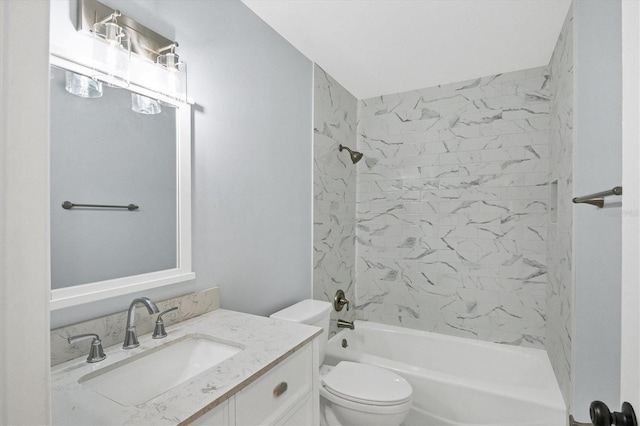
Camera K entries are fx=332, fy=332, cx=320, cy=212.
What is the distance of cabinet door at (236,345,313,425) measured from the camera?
0.98m

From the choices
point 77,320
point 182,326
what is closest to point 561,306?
point 182,326

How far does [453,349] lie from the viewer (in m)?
Answer: 2.63

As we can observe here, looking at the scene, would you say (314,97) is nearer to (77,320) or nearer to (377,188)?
(377,188)

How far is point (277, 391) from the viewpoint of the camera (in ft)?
3.66

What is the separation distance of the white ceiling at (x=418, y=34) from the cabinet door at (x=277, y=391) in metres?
1.74

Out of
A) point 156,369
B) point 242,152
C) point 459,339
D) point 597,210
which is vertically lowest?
point 459,339

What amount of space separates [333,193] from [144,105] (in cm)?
165

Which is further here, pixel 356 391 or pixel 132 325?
pixel 356 391

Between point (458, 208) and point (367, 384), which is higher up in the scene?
point (458, 208)

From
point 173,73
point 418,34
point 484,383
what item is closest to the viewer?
point 173,73

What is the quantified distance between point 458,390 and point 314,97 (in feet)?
6.98

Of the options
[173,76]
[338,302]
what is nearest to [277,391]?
[173,76]

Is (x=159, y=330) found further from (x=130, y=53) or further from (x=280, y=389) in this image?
(x=130, y=53)

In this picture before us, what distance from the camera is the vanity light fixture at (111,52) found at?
1.12 m
